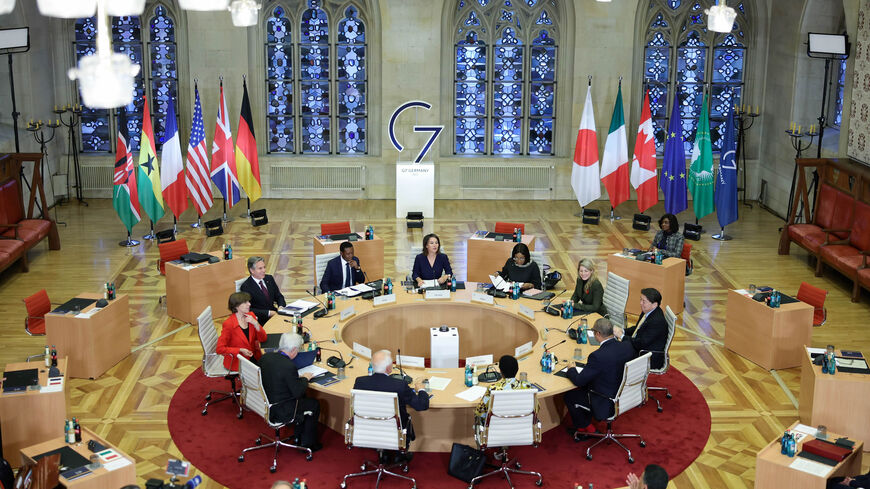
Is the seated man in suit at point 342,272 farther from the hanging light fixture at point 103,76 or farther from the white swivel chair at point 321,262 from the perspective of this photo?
the hanging light fixture at point 103,76

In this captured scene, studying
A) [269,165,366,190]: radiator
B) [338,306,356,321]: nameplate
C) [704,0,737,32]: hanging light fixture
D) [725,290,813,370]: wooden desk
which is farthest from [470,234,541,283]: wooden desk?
[269,165,366,190]: radiator

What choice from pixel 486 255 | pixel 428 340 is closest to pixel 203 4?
pixel 428 340

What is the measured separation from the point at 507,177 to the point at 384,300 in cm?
914

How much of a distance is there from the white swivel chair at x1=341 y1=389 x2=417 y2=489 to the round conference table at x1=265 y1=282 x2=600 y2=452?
427 millimetres

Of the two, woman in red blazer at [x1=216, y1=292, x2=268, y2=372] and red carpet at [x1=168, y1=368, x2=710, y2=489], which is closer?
red carpet at [x1=168, y1=368, x2=710, y2=489]

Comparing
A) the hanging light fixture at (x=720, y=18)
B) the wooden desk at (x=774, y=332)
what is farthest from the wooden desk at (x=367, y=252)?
the hanging light fixture at (x=720, y=18)

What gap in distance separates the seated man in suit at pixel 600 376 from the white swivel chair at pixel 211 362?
334 cm

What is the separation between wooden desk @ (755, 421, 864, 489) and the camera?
288 inches

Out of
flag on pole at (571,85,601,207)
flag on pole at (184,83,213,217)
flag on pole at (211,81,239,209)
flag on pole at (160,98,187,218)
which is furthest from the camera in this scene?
flag on pole at (571,85,601,207)

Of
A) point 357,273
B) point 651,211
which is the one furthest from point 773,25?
point 357,273

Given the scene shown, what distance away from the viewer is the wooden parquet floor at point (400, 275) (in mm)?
9281

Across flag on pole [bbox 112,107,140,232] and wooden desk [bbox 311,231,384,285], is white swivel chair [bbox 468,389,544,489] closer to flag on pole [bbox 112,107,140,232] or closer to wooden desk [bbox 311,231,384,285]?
wooden desk [bbox 311,231,384,285]

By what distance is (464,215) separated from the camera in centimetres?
1805

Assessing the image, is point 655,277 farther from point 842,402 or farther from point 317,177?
point 317,177
